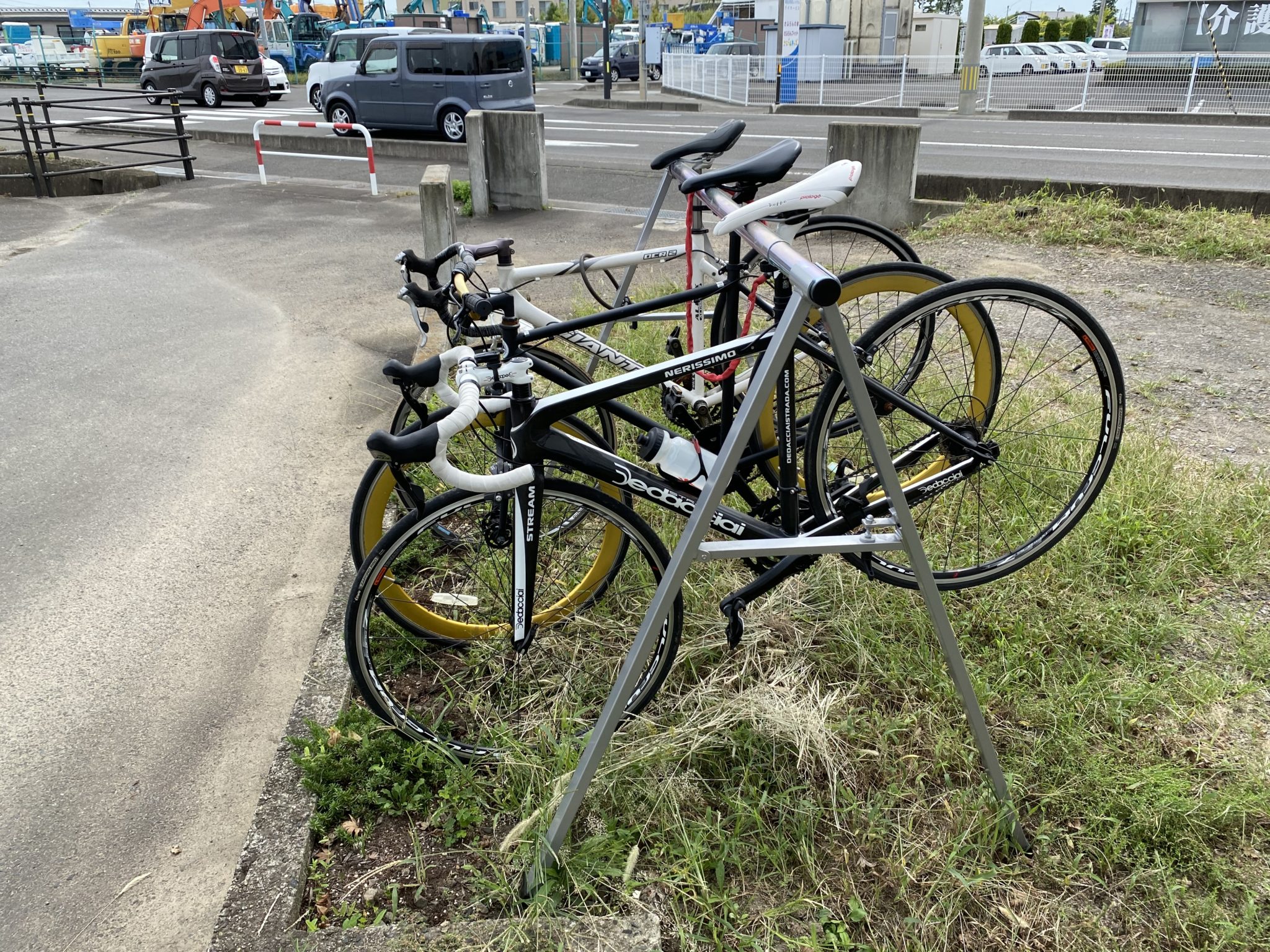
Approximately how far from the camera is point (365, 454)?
491 centimetres

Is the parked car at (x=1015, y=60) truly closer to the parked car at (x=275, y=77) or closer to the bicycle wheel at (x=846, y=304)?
the parked car at (x=275, y=77)

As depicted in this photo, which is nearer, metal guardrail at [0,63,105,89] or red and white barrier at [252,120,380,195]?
red and white barrier at [252,120,380,195]

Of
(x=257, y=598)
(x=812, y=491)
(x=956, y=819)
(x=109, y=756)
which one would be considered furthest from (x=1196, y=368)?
(x=109, y=756)

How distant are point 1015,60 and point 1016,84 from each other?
7371 millimetres

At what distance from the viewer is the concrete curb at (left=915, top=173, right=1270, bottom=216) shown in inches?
334

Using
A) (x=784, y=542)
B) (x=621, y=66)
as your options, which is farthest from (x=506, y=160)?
(x=621, y=66)

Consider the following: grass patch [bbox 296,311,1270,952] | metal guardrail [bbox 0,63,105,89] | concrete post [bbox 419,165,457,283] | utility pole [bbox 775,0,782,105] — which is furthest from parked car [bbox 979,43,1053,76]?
metal guardrail [bbox 0,63,105,89]

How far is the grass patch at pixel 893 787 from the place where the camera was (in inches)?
83.7

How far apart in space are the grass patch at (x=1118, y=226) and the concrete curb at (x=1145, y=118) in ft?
45.9

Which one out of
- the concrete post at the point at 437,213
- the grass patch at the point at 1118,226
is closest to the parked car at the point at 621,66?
the grass patch at the point at 1118,226

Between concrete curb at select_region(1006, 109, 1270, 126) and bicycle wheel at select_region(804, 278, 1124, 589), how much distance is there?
64.1 feet

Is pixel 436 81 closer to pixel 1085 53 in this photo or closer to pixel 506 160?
pixel 506 160

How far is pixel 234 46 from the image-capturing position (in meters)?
27.0

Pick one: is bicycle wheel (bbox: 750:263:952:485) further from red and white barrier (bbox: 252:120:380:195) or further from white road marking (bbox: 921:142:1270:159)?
white road marking (bbox: 921:142:1270:159)
